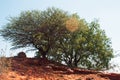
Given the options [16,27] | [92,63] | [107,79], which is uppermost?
[16,27]

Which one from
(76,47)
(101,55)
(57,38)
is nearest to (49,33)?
(57,38)

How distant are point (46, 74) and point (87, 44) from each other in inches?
507

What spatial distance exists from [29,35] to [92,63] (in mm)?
8816

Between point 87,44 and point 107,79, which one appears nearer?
Result: point 107,79

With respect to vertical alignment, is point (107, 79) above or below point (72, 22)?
below

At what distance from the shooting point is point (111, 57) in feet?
90.1

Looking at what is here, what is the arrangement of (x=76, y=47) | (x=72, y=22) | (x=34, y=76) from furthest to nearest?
(x=76, y=47) < (x=72, y=22) < (x=34, y=76)

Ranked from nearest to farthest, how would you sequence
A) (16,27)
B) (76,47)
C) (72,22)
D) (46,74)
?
(46,74), (16,27), (72,22), (76,47)

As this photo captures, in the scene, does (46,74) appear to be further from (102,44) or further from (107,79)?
(102,44)

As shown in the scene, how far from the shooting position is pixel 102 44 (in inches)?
1070

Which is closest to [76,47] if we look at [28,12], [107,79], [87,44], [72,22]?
[87,44]

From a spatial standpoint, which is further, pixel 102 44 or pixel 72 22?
pixel 102 44

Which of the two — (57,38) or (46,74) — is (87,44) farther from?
(46,74)

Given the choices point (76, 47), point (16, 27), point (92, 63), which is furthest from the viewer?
point (92, 63)
